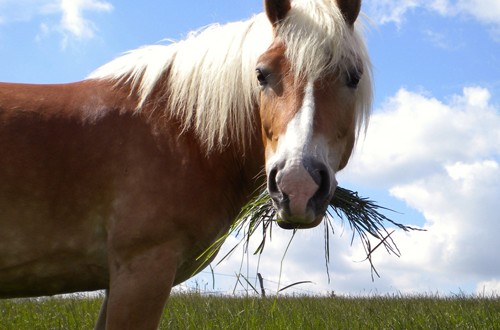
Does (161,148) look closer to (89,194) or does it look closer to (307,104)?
(89,194)

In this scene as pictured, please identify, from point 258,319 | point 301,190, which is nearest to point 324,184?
point 301,190

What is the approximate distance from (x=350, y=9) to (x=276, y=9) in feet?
1.27

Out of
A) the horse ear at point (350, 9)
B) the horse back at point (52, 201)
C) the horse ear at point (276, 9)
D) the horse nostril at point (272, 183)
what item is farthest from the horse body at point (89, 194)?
the horse ear at point (350, 9)

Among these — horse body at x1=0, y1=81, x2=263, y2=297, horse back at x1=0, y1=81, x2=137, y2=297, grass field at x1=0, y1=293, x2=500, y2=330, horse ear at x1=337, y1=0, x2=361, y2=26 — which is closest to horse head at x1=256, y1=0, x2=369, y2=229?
horse ear at x1=337, y1=0, x2=361, y2=26

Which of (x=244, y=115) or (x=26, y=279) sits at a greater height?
(x=244, y=115)

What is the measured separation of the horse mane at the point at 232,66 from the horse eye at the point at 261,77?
0.14 metres

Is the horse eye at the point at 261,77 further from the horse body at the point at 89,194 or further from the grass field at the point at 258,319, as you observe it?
the grass field at the point at 258,319

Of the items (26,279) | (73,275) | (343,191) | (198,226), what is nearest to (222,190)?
(198,226)

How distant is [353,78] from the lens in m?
2.95

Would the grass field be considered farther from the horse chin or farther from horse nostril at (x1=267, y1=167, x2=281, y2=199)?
horse nostril at (x1=267, y1=167, x2=281, y2=199)

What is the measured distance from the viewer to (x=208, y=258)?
10.7ft

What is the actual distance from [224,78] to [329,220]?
1727 millimetres

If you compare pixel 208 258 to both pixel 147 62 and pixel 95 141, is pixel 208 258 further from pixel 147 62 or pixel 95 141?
pixel 147 62

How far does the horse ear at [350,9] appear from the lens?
3.15 metres
